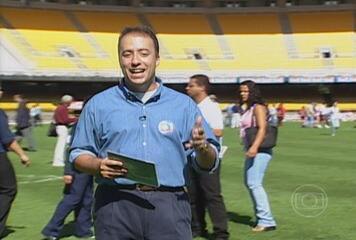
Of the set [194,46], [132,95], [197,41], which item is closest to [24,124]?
[132,95]

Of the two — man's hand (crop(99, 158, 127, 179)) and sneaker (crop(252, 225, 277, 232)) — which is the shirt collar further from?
sneaker (crop(252, 225, 277, 232))

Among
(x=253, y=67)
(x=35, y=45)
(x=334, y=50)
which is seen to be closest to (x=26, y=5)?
(x=35, y=45)

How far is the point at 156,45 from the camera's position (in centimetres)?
366

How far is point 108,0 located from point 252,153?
48065 mm

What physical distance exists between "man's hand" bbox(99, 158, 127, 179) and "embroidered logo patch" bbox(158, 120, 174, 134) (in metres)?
0.32

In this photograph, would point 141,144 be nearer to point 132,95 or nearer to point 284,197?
point 132,95

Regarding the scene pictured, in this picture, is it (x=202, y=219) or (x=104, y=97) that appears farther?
(x=202, y=219)

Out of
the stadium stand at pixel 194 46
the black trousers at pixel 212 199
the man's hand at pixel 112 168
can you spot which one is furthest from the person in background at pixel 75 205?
the stadium stand at pixel 194 46

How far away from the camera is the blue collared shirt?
3.58 m

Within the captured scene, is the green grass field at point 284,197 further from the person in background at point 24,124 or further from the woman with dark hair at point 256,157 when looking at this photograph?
the person in background at point 24,124

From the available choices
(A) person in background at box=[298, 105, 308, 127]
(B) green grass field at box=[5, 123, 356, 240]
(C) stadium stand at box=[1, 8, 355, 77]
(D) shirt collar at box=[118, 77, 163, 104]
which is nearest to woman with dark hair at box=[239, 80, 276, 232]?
(B) green grass field at box=[5, 123, 356, 240]

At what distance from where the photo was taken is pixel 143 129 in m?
3.57

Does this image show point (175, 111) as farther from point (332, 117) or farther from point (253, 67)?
point (253, 67)

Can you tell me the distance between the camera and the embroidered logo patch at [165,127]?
359cm
